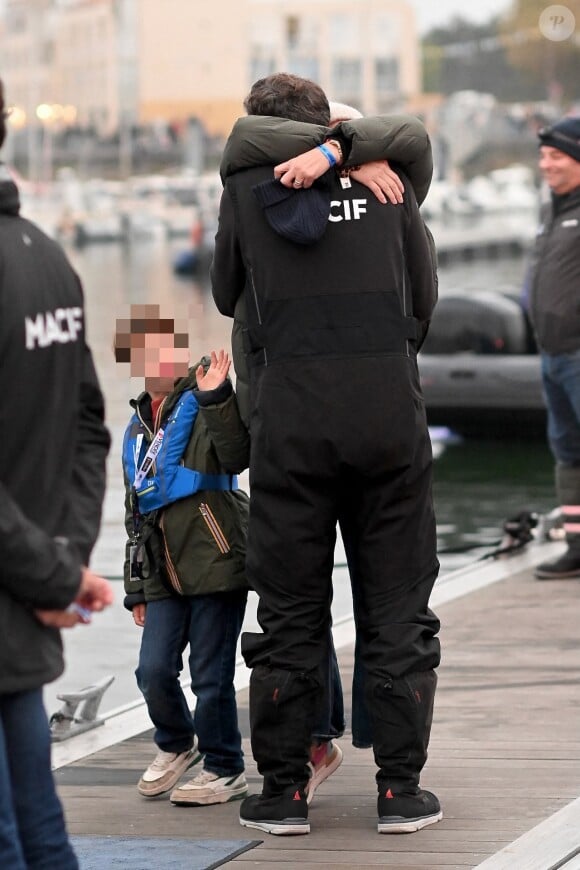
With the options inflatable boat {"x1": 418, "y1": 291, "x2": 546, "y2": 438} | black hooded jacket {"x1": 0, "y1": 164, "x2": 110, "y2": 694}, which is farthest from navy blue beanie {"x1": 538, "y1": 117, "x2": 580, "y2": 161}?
inflatable boat {"x1": 418, "y1": 291, "x2": 546, "y2": 438}

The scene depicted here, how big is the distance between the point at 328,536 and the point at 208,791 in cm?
82

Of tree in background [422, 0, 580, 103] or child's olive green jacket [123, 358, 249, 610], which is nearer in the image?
child's olive green jacket [123, 358, 249, 610]

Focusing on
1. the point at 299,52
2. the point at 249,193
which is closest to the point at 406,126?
the point at 249,193

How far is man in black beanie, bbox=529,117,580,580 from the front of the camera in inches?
313

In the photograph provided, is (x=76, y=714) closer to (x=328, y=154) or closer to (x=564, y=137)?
(x=328, y=154)

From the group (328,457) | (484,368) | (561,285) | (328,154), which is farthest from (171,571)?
(484,368)

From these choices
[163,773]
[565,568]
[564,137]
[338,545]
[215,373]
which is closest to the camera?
[215,373]

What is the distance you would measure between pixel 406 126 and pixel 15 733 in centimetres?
203

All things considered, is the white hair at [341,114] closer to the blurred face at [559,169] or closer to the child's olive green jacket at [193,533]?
the child's olive green jacket at [193,533]

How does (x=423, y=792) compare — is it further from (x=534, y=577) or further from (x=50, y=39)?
(x=50, y=39)

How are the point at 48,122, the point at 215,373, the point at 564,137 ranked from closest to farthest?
1. the point at 215,373
2. the point at 564,137
3. the point at 48,122

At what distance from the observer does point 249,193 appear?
4578mm

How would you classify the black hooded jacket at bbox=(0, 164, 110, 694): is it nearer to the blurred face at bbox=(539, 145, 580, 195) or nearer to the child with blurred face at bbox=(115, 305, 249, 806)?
the child with blurred face at bbox=(115, 305, 249, 806)

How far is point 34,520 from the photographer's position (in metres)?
3.32
